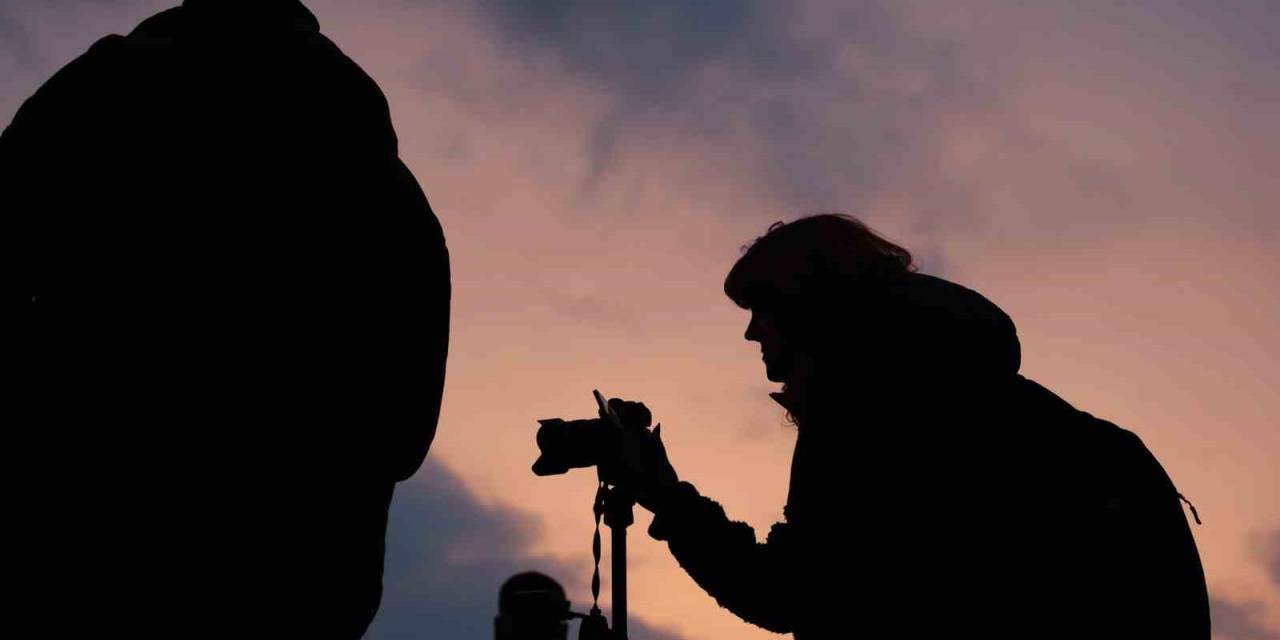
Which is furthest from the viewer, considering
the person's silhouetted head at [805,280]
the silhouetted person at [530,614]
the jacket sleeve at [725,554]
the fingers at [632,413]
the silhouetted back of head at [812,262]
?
the silhouetted person at [530,614]

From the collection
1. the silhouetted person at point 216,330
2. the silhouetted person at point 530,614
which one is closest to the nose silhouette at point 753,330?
the silhouetted person at point 216,330

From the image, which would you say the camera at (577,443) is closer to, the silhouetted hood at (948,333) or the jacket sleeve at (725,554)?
the jacket sleeve at (725,554)

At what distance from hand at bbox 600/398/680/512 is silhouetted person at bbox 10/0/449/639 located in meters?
1.29

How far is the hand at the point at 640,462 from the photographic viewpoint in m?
4.05

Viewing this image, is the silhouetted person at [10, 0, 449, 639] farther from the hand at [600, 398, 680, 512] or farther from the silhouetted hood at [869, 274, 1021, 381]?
the hand at [600, 398, 680, 512]

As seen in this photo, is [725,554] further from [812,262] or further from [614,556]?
[812,262]

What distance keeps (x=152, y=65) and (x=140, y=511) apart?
0.97 meters

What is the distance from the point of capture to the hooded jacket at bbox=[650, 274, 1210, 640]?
9.37 ft

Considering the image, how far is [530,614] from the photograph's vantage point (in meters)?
6.02

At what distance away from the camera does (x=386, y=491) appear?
8.89ft

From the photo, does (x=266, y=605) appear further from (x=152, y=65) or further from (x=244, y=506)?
(x=152, y=65)

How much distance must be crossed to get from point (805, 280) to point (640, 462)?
35.8 inches

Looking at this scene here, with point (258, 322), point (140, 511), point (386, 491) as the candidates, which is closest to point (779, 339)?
point (386, 491)

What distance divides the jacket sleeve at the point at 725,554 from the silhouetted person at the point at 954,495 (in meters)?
0.33
